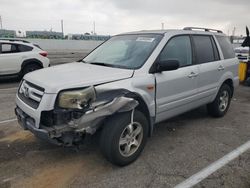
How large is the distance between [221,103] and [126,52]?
264 centimetres

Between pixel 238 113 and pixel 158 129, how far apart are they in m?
2.30

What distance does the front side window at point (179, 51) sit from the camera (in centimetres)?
395

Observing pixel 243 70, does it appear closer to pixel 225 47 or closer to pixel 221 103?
pixel 225 47

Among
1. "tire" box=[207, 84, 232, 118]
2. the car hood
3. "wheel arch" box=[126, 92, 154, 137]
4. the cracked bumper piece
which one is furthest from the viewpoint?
"tire" box=[207, 84, 232, 118]

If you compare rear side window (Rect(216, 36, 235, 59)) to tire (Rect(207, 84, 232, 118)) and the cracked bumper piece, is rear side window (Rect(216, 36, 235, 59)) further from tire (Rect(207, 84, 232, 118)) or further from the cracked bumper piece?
the cracked bumper piece

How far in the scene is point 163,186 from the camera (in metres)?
3.02

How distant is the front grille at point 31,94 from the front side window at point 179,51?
1.78 metres

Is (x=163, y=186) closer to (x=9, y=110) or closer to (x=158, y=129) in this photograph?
(x=158, y=129)

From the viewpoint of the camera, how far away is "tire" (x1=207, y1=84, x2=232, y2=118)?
5.29 meters

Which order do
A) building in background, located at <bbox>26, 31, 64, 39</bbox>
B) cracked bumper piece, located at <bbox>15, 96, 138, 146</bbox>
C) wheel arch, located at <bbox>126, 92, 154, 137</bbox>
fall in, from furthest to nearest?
1. building in background, located at <bbox>26, 31, 64, 39</bbox>
2. wheel arch, located at <bbox>126, 92, 154, 137</bbox>
3. cracked bumper piece, located at <bbox>15, 96, 138, 146</bbox>

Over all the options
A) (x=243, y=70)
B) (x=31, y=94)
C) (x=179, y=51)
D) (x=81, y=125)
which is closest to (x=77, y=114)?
(x=81, y=125)

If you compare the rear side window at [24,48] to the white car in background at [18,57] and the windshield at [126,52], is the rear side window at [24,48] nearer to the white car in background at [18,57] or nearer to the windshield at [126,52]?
the white car in background at [18,57]

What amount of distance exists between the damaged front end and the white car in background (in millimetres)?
7064

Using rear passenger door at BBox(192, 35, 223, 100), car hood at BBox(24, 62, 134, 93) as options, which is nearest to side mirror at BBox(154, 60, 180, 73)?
car hood at BBox(24, 62, 134, 93)
